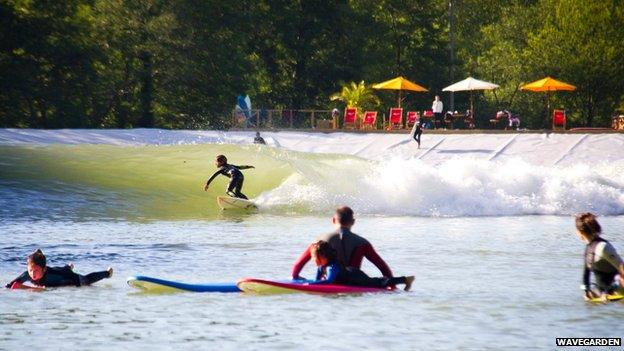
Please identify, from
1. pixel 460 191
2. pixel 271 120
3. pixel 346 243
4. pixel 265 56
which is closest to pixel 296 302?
pixel 346 243

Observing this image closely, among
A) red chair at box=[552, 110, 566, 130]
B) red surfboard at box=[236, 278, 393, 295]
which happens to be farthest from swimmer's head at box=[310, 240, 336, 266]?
red chair at box=[552, 110, 566, 130]

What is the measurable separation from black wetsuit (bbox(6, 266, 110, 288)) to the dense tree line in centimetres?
4687

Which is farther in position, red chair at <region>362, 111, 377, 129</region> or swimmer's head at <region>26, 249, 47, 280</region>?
red chair at <region>362, 111, 377, 129</region>

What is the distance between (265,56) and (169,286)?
205 ft

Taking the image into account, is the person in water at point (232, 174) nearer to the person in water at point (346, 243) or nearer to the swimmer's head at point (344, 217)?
the person in water at point (346, 243)

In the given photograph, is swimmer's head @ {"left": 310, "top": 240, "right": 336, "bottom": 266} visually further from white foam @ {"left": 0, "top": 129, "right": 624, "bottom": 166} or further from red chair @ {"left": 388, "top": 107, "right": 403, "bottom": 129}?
red chair @ {"left": 388, "top": 107, "right": 403, "bottom": 129}

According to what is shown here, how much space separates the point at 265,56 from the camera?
8056 centimetres

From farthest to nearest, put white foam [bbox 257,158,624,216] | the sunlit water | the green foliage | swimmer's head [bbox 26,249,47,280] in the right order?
the green foliage < white foam [bbox 257,158,624,216] < swimmer's head [bbox 26,249,47,280] < the sunlit water

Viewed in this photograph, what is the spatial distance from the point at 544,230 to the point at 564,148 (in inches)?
1049

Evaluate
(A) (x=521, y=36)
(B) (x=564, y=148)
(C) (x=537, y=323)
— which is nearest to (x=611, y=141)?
(B) (x=564, y=148)

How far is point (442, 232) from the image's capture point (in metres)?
29.8

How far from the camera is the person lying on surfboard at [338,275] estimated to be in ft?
59.4

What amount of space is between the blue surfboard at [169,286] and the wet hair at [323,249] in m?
1.36

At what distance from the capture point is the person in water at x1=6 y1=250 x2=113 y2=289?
19.2 meters
